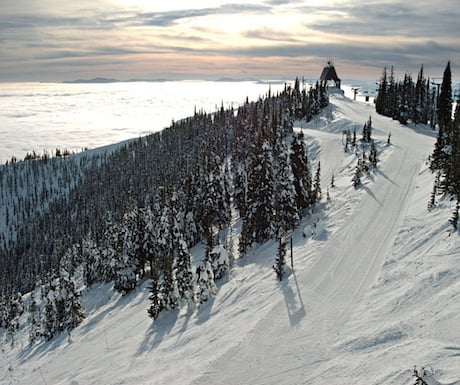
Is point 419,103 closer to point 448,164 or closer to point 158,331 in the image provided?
point 448,164

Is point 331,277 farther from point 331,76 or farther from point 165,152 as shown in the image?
point 165,152

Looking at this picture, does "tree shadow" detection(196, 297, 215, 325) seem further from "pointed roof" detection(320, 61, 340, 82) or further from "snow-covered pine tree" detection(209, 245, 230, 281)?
"pointed roof" detection(320, 61, 340, 82)

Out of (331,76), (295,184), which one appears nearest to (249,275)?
(295,184)

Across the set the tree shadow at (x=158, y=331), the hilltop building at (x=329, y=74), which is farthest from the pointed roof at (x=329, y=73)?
the tree shadow at (x=158, y=331)

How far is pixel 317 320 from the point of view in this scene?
72.0ft

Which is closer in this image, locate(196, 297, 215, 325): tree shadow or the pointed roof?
locate(196, 297, 215, 325): tree shadow

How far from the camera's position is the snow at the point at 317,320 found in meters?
17.3

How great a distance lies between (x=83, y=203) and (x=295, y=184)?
15973 cm

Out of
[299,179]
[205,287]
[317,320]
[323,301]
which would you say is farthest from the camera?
[299,179]

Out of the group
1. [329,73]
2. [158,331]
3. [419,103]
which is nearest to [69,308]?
[158,331]

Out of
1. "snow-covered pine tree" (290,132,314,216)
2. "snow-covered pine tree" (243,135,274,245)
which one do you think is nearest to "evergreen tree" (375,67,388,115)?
"snow-covered pine tree" (290,132,314,216)

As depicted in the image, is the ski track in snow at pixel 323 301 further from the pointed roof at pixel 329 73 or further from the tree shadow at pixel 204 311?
the pointed roof at pixel 329 73

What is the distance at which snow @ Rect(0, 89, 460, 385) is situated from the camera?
17.3 m

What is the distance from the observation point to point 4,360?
40688 mm
